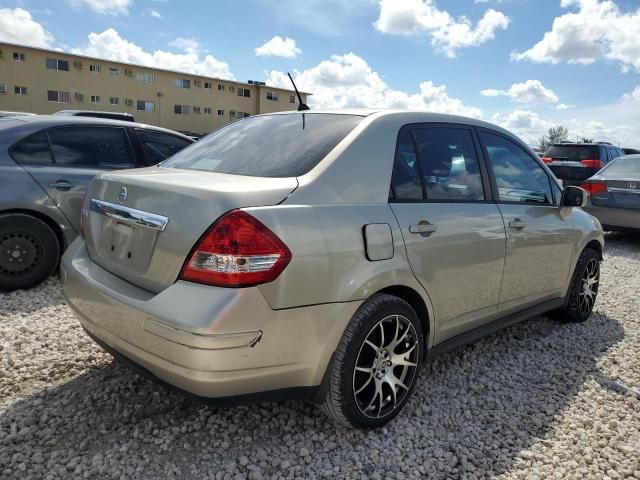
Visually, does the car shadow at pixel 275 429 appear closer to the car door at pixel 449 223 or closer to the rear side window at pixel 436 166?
the car door at pixel 449 223

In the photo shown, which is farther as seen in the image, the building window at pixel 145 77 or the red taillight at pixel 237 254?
the building window at pixel 145 77

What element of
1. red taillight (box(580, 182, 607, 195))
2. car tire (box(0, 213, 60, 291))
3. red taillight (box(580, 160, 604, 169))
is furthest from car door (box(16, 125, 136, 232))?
red taillight (box(580, 160, 604, 169))

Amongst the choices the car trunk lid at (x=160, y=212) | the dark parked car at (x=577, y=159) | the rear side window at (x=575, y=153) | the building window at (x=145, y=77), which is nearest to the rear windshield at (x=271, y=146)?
the car trunk lid at (x=160, y=212)

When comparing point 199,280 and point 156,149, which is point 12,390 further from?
point 156,149

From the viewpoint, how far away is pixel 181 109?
42438mm

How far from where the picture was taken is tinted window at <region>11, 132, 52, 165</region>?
14.1 ft

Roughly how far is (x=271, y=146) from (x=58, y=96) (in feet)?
133

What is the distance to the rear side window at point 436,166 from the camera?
8.68 feet

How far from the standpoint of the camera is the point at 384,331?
97.7 inches

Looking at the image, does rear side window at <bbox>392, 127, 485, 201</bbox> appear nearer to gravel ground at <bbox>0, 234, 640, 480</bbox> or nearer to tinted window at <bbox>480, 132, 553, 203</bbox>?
tinted window at <bbox>480, 132, 553, 203</bbox>

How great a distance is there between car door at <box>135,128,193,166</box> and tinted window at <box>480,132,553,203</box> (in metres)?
3.30

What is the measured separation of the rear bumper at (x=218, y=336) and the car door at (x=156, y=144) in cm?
312

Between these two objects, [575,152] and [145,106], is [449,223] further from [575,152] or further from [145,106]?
[145,106]

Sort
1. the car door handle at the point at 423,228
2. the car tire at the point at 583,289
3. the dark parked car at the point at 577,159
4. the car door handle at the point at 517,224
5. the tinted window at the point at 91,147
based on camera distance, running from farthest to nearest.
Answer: the dark parked car at the point at 577,159 → the tinted window at the point at 91,147 → the car tire at the point at 583,289 → the car door handle at the point at 517,224 → the car door handle at the point at 423,228
